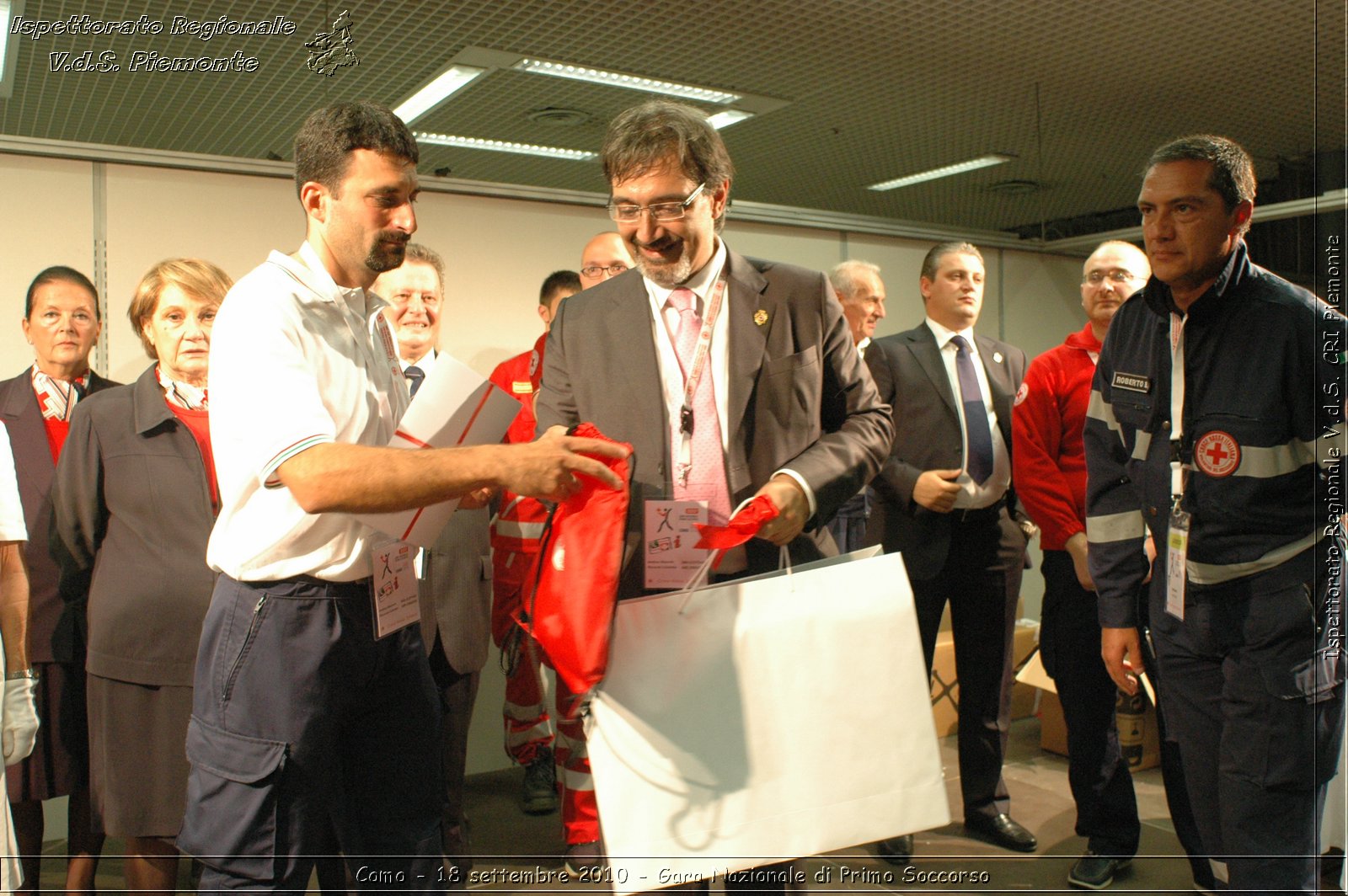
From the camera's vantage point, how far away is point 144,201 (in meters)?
3.03

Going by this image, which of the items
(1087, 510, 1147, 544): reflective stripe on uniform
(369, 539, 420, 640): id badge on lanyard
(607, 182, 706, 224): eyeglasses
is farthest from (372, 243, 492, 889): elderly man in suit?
(1087, 510, 1147, 544): reflective stripe on uniform

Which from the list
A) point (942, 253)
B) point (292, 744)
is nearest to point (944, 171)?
point (942, 253)

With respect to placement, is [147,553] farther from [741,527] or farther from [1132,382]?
[1132,382]

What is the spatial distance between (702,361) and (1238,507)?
3.58ft

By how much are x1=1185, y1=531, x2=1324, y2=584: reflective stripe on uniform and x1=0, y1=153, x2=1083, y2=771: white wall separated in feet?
7.83

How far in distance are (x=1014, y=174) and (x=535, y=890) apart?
5.25 m

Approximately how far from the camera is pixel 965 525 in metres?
3.31

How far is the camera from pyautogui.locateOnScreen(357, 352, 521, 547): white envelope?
1501 millimetres

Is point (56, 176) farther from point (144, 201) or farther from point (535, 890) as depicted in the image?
point (535, 890)

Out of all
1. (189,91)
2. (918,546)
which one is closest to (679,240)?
(918,546)

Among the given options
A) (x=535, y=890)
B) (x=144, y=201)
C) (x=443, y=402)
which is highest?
(x=144, y=201)

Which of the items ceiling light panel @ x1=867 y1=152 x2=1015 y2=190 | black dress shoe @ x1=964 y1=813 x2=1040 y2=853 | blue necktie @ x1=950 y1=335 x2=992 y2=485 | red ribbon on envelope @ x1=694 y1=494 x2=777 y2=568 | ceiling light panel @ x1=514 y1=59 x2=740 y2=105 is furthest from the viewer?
ceiling light panel @ x1=867 y1=152 x2=1015 y2=190

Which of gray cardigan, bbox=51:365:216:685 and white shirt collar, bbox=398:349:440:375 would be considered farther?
white shirt collar, bbox=398:349:440:375

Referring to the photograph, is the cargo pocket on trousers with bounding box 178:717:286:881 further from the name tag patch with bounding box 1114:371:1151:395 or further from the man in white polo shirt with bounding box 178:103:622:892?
the name tag patch with bounding box 1114:371:1151:395
